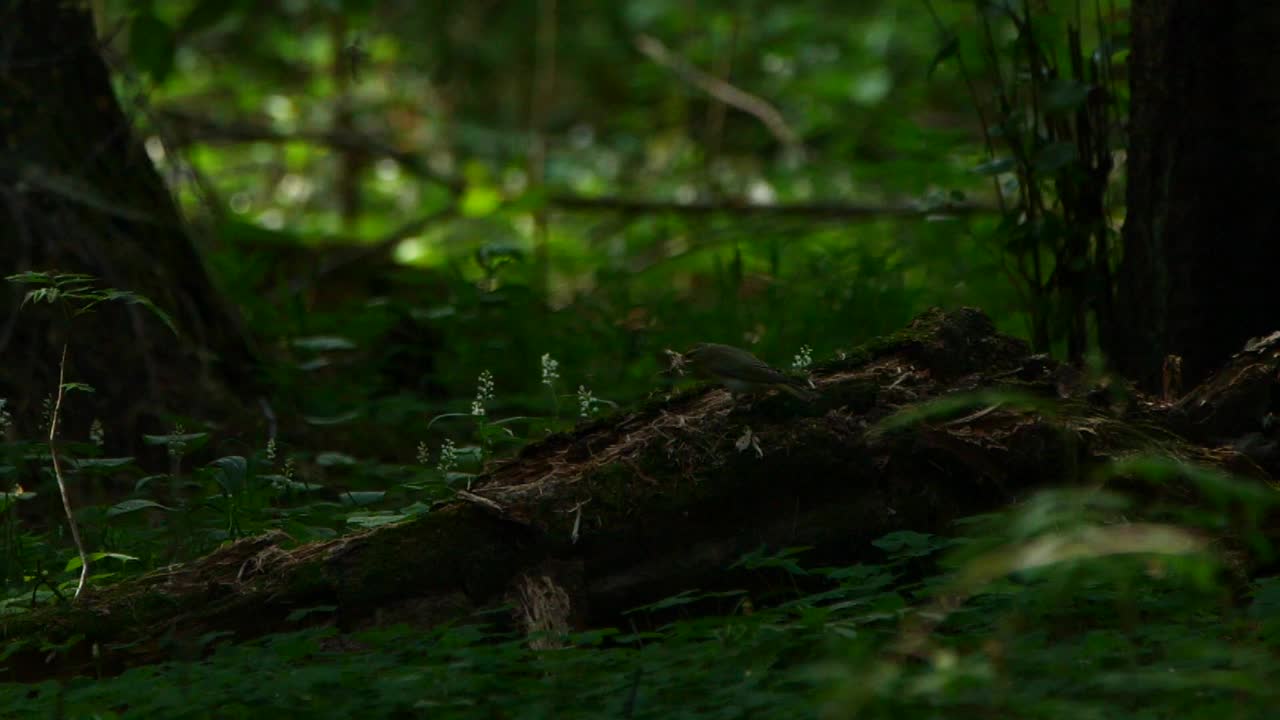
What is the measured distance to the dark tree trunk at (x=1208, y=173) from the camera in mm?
3795

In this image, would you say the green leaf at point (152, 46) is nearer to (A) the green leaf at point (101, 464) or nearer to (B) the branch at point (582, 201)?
(A) the green leaf at point (101, 464)

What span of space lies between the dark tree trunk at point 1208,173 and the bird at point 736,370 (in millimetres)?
1359

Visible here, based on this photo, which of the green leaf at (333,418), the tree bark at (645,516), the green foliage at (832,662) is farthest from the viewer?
the green leaf at (333,418)

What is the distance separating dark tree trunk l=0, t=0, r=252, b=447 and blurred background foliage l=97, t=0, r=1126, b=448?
189 millimetres

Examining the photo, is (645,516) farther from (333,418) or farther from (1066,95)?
(333,418)

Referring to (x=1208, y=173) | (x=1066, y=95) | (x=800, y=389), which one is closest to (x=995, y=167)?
(x=1066, y=95)

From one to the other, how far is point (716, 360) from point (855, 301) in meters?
2.44

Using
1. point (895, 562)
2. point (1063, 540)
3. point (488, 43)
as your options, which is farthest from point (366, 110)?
point (1063, 540)

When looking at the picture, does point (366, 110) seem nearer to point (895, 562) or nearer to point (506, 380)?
point (506, 380)

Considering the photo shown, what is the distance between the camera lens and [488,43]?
40.3 feet

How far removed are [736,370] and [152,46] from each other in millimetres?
2645

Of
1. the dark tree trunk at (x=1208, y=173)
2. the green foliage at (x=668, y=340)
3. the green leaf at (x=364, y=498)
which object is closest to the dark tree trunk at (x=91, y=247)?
the green foliage at (x=668, y=340)

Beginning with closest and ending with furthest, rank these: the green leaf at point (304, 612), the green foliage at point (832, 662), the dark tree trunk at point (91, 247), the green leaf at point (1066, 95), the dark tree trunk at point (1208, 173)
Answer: the green foliage at point (832, 662), the green leaf at point (304, 612), the dark tree trunk at point (1208, 173), the green leaf at point (1066, 95), the dark tree trunk at point (91, 247)

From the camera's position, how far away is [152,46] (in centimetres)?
470
